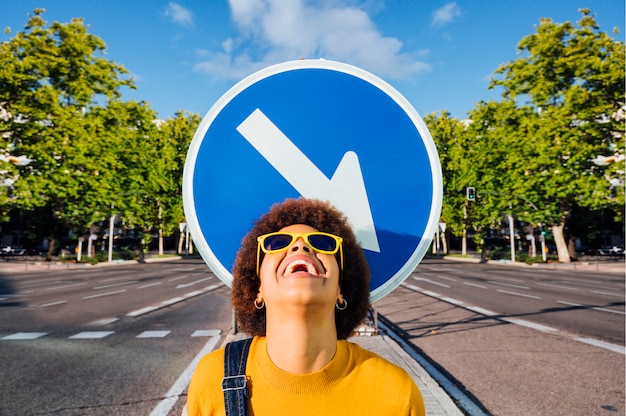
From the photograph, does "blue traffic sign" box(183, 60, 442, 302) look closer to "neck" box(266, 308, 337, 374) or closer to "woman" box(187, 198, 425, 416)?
"woman" box(187, 198, 425, 416)

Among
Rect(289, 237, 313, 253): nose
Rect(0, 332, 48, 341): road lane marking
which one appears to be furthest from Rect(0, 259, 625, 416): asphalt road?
Rect(289, 237, 313, 253): nose

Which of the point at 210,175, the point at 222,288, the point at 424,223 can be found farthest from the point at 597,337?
the point at 222,288

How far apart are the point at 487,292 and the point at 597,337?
7780mm

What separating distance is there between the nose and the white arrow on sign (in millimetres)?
203

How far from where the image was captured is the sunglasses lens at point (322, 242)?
132 centimetres

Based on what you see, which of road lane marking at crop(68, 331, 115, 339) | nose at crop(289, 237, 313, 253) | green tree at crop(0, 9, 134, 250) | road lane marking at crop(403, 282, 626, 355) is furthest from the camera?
green tree at crop(0, 9, 134, 250)

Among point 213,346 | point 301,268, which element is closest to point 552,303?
point 213,346

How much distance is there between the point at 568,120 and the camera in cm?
3169

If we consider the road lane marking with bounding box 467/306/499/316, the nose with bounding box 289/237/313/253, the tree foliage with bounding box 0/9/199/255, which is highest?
the tree foliage with bounding box 0/9/199/255

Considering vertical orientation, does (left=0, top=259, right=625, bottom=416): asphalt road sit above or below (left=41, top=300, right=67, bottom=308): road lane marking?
above

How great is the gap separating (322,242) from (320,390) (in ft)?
1.51

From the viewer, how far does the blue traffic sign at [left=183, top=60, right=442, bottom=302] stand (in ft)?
4.75

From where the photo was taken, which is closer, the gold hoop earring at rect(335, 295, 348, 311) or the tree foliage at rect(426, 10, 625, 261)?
the gold hoop earring at rect(335, 295, 348, 311)

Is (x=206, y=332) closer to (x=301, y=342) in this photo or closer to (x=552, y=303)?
(x=301, y=342)
